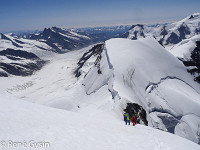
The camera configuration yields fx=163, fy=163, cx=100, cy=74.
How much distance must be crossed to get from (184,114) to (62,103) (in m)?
47.6

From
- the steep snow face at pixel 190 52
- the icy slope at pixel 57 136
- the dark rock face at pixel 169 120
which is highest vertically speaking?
the icy slope at pixel 57 136

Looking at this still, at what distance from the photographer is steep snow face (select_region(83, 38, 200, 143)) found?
149 feet

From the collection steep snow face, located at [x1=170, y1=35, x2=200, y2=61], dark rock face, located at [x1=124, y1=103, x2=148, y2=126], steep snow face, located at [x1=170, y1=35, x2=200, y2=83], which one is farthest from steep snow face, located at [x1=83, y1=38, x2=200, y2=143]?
steep snow face, located at [x1=170, y1=35, x2=200, y2=83]

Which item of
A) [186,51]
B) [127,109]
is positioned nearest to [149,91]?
[127,109]

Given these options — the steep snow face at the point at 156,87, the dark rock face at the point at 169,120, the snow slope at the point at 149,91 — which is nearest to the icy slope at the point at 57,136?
the snow slope at the point at 149,91

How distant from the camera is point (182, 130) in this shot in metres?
45.2

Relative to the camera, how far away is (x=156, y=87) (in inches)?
2127

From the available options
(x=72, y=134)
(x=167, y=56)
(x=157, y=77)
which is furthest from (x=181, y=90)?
(x=72, y=134)

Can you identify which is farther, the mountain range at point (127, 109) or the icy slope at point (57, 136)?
the mountain range at point (127, 109)

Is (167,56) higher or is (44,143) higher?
(44,143)

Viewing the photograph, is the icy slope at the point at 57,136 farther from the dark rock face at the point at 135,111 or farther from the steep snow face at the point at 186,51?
the steep snow face at the point at 186,51

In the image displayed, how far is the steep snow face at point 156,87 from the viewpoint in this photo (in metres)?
45.5

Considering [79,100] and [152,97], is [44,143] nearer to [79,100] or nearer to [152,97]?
[152,97]

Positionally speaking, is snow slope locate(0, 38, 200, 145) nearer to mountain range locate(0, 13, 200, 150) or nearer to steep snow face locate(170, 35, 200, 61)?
mountain range locate(0, 13, 200, 150)
